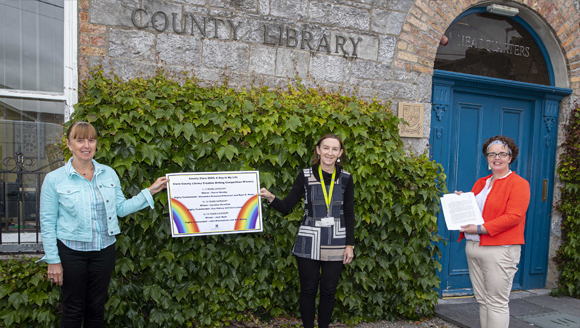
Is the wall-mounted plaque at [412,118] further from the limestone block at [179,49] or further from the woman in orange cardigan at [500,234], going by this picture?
the limestone block at [179,49]

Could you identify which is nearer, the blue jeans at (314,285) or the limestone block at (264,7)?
Result: the blue jeans at (314,285)

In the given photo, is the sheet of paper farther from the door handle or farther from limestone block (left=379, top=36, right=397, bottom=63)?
the door handle

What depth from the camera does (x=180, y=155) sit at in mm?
3357

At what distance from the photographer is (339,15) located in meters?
4.37

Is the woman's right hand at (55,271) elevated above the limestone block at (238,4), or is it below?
below

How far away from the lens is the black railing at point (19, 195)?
11.6ft

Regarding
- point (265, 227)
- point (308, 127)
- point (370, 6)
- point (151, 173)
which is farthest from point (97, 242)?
point (370, 6)

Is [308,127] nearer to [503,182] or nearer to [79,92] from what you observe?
[503,182]

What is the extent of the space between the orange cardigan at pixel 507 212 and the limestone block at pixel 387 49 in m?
2.10

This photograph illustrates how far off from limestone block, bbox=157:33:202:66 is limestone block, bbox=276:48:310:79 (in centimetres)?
88

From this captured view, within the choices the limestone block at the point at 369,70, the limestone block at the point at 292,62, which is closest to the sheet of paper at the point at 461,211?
the limestone block at the point at 369,70

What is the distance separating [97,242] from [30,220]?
148 cm

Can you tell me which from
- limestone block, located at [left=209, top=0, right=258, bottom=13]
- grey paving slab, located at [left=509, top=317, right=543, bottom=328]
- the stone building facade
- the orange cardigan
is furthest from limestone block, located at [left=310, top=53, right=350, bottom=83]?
grey paving slab, located at [left=509, top=317, right=543, bottom=328]

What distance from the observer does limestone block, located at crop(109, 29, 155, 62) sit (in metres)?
3.70
